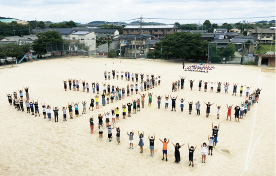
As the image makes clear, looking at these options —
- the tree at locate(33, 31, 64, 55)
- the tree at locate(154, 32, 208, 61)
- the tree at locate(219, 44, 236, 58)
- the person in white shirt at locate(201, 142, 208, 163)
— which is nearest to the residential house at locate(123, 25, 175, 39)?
the tree at locate(33, 31, 64, 55)

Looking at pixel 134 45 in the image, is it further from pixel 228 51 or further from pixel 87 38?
pixel 228 51

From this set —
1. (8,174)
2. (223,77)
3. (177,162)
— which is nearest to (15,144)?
(8,174)

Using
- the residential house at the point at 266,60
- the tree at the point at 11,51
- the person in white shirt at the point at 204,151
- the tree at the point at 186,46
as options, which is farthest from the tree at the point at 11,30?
the person in white shirt at the point at 204,151

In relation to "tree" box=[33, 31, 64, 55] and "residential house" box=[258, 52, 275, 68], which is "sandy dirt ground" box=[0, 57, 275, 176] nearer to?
"residential house" box=[258, 52, 275, 68]

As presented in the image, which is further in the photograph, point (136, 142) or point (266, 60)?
point (266, 60)

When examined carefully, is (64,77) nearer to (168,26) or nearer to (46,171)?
(46,171)

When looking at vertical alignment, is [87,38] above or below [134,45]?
above

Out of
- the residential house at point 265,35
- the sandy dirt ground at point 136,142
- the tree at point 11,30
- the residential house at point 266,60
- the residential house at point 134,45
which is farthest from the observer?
the tree at point 11,30

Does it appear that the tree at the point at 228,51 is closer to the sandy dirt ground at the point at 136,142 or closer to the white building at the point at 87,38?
the sandy dirt ground at the point at 136,142

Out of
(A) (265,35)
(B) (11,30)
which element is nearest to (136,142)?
(A) (265,35)
